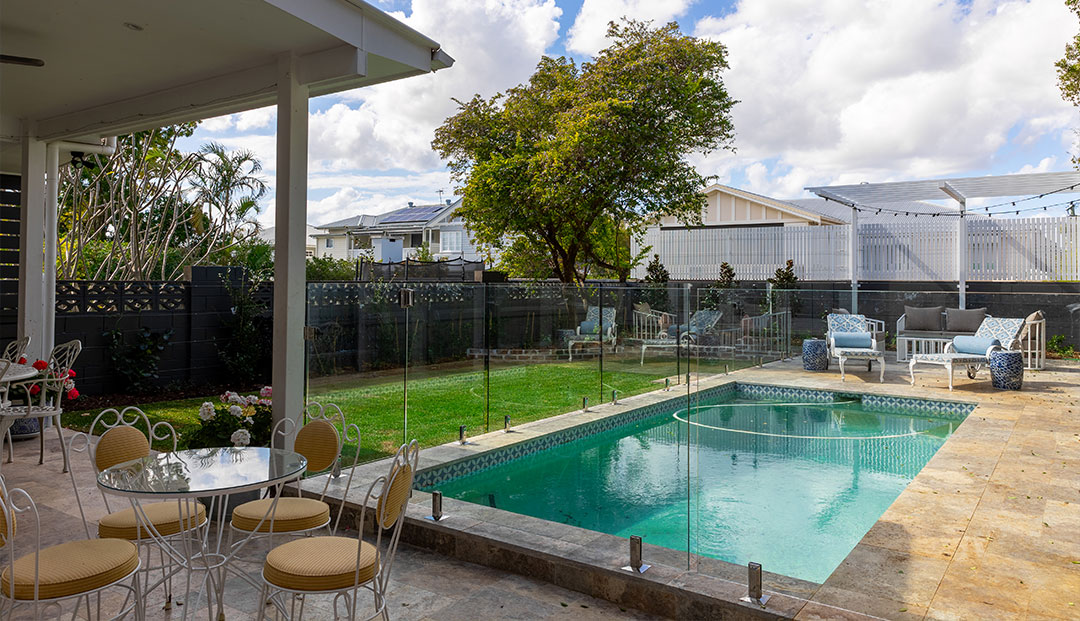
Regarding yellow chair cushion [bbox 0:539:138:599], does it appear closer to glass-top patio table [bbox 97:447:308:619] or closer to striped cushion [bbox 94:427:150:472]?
glass-top patio table [bbox 97:447:308:619]

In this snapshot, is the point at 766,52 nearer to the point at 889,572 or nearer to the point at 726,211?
the point at 726,211

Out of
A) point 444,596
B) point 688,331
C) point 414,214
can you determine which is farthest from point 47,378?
point 414,214

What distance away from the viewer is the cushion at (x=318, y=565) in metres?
2.30

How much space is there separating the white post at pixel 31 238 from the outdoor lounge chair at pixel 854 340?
9.49 meters

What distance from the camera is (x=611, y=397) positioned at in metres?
6.92

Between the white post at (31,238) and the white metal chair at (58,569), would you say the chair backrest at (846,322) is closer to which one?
the white post at (31,238)

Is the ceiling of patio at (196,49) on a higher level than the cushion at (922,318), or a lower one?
higher

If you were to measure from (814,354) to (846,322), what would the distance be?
0.91m

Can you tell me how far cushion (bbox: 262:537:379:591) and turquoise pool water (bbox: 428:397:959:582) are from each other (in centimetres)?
151

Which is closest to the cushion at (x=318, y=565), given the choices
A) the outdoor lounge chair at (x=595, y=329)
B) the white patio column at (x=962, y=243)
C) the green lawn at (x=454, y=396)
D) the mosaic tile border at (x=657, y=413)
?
the mosaic tile border at (x=657, y=413)

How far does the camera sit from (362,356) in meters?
4.88

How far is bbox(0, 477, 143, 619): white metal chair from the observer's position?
212 cm

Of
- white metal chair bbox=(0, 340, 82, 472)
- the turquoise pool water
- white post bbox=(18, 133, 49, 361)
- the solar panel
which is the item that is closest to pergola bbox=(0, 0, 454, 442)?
white post bbox=(18, 133, 49, 361)

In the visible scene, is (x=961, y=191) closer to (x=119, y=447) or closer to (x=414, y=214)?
(x=119, y=447)
